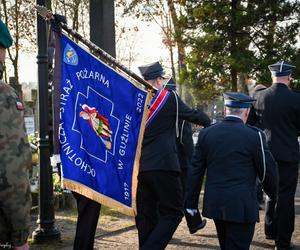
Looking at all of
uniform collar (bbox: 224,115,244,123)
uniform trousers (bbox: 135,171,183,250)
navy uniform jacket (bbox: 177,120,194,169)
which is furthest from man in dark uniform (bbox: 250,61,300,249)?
uniform collar (bbox: 224,115,244,123)

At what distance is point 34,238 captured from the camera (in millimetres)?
6051

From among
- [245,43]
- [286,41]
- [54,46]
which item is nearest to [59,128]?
[54,46]

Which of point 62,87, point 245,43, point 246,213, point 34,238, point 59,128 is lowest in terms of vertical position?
point 34,238

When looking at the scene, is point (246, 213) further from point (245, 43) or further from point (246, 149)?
point (245, 43)

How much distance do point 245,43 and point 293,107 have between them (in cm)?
1181

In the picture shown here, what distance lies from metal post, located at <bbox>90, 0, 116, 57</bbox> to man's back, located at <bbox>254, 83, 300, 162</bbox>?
304 centimetres

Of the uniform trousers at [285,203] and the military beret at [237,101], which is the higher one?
the military beret at [237,101]

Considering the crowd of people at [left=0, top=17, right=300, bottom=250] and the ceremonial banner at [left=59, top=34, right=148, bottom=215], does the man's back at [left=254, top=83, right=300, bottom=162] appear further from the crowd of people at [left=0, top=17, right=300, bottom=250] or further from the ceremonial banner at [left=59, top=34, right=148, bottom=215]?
the ceremonial banner at [left=59, top=34, right=148, bottom=215]

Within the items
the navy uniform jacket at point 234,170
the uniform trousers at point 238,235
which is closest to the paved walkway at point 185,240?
the uniform trousers at point 238,235

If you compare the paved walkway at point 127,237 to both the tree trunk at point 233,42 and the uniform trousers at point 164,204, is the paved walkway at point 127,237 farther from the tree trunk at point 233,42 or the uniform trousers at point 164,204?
the tree trunk at point 233,42

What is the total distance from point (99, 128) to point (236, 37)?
13212mm

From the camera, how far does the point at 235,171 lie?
3.94 meters

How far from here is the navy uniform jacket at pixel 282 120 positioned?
5562 mm

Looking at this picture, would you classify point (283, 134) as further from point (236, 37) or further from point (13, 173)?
point (236, 37)
